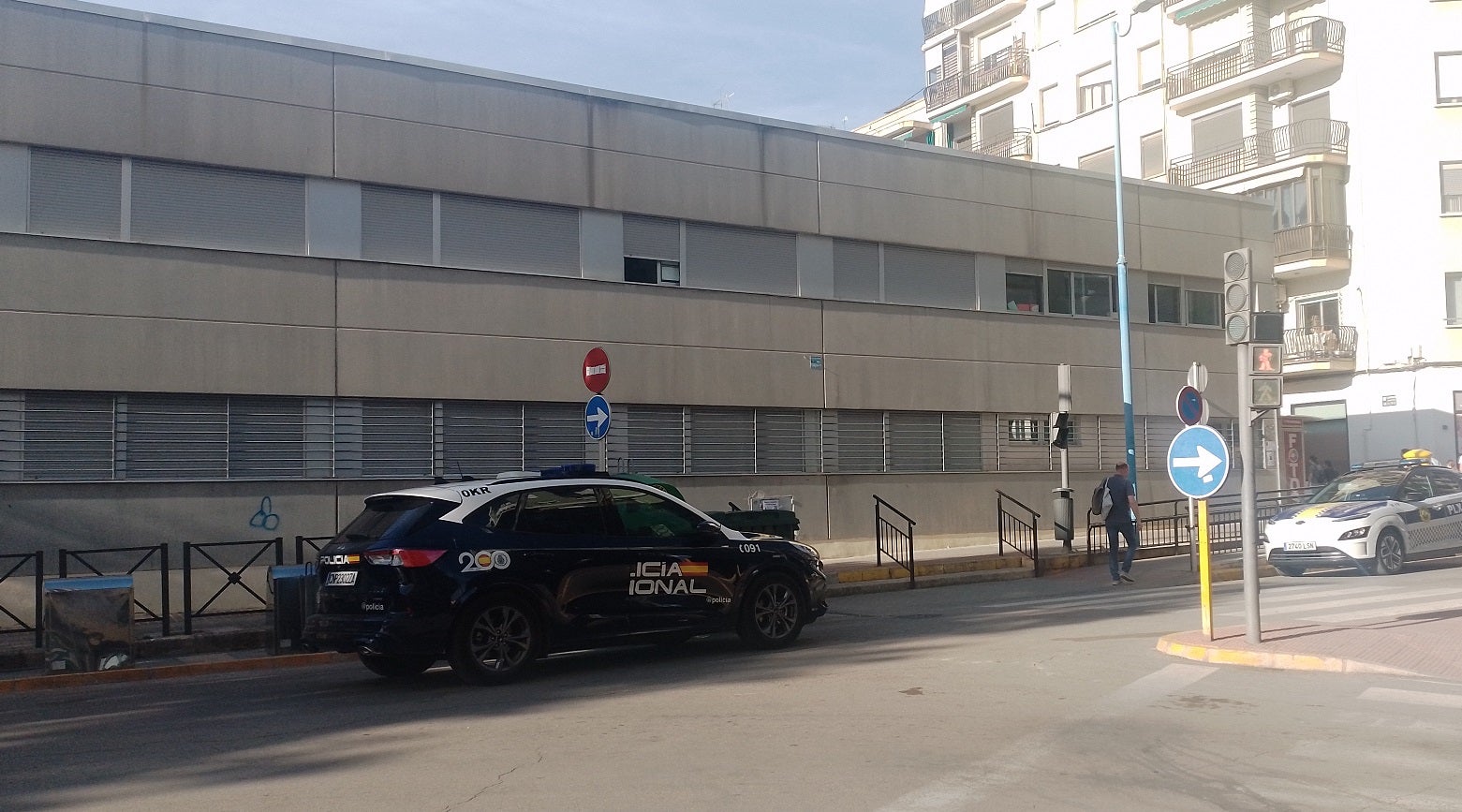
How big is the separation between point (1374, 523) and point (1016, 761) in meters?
13.6

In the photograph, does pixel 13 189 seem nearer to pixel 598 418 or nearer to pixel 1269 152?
pixel 598 418

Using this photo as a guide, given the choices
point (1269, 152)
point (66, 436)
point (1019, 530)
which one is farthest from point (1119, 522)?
point (1269, 152)

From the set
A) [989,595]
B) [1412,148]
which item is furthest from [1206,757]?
[1412,148]

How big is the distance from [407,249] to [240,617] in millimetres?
6450

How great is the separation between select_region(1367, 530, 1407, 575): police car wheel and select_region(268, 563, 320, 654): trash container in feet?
47.7

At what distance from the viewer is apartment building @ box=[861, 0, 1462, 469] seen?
37.2 metres

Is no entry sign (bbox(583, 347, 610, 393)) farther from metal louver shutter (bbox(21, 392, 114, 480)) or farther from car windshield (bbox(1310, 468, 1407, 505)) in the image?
car windshield (bbox(1310, 468, 1407, 505))

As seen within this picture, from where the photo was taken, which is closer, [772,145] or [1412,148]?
[772,145]

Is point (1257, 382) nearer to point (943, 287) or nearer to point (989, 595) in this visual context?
point (989, 595)

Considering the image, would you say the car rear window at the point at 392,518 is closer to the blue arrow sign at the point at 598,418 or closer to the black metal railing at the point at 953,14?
the blue arrow sign at the point at 598,418

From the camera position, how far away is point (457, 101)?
1978 cm

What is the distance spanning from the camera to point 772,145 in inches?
903

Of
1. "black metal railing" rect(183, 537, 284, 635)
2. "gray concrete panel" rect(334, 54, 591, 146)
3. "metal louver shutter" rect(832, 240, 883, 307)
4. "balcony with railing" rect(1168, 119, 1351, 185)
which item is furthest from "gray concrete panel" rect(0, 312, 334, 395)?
"balcony with railing" rect(1168, 119, 1351, 185)

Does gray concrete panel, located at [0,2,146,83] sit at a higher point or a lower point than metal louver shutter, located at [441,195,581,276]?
higher
